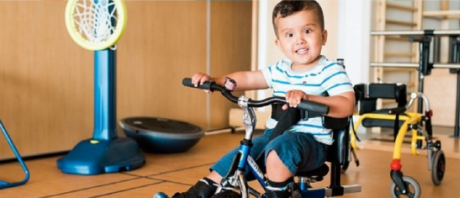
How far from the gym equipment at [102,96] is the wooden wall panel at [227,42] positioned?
4.76 feet

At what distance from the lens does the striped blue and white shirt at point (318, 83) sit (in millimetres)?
1763

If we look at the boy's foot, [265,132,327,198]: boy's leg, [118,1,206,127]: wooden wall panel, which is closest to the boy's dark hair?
[265,132,327,198]: boy's leg

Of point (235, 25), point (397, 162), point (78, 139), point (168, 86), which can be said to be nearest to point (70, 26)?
point (78, 139)

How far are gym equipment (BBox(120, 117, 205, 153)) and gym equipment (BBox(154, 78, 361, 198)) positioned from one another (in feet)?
5.28

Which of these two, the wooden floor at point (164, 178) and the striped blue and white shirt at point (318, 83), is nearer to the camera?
the striped blue and white shirt at point (318, 83)

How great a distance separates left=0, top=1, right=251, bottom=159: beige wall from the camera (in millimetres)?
3207

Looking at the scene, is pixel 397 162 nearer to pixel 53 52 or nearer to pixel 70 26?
pixel 70 26

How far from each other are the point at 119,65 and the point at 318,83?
2.15 meters

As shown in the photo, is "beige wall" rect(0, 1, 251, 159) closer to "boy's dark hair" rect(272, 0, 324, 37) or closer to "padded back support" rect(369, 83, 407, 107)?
"padded back support" rect(369, 83, 407, 107)

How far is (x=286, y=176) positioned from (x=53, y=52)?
2.08m

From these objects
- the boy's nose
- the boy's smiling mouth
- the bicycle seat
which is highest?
the boy's nose

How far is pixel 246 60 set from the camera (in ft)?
16.1

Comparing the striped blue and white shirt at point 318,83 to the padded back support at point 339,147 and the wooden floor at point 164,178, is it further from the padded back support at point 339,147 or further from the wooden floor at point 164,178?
the wooden floor at point 164,178

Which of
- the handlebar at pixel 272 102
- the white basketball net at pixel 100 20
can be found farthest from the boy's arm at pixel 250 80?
the white basketball net at pixel 100 20
